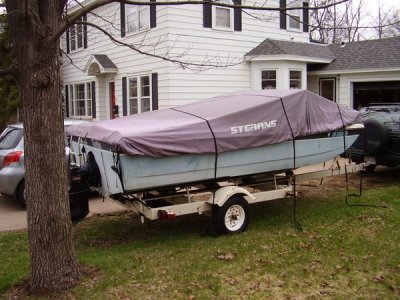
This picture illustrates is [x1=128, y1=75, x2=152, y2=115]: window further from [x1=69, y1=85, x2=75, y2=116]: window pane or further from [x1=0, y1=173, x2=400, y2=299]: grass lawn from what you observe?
[x1=0, y1=173, x2=400, y2=299]: grass lawn

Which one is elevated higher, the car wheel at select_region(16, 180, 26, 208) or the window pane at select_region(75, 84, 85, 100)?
the window pane at select_region(75, 84, 85, 100)

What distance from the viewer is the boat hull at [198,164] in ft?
Result: 18.9

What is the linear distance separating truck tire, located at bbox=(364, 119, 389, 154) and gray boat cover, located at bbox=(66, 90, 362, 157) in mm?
1596

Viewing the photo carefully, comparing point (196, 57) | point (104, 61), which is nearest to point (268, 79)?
point (196, 57)

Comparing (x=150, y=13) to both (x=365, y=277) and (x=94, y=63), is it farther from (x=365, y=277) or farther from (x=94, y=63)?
(x=365, y=277)

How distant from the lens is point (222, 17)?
53.3ft

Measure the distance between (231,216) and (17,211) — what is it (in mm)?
4337

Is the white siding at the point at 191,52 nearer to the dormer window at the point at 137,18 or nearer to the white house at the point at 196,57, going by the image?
the white house at the point at 196,57

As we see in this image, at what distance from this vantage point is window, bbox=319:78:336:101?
747 inches

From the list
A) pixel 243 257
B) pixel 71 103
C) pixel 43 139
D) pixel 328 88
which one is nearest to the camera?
pixel 43 139

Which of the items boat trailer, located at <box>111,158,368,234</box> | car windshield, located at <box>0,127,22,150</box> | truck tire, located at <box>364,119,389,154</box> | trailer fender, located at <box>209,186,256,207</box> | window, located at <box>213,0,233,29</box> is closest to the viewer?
boat trailer, located at <box>111,158,368,234</box>

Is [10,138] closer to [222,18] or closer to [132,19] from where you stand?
[132,19]

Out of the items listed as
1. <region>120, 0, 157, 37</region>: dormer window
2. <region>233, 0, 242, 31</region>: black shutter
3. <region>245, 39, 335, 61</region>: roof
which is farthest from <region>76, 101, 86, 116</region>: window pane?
<region>245, 39, 335, 61</region>: roof

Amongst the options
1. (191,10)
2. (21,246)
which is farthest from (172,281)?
(191,10)
